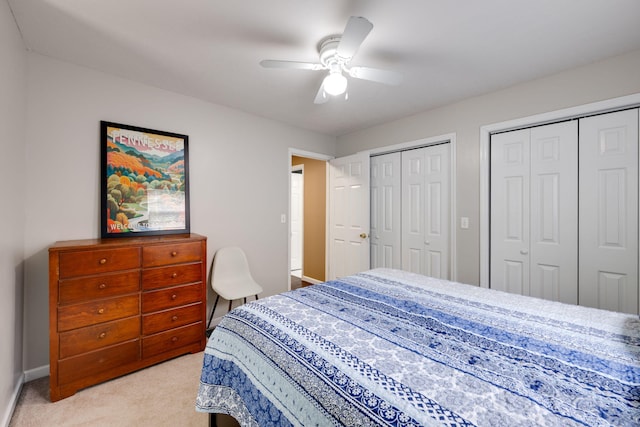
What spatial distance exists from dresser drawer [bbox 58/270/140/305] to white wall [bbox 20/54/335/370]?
0.48m

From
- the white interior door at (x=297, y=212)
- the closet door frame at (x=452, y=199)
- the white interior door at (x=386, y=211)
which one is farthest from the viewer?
the white interior door at (x=297, y=212)

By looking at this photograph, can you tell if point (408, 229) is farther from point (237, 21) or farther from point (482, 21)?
point (237, 21)

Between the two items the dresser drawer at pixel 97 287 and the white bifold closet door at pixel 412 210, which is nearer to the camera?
the dresser drawer at pixel 97 287

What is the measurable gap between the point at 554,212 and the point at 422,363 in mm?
2302

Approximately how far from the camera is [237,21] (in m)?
1.70

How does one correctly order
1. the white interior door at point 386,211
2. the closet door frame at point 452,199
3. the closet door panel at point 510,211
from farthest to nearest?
1. the white interior door at point 386,211
2. the closet door frame at point 452,199
3. the closet door panel at point 510,211

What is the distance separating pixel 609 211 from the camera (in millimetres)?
2168

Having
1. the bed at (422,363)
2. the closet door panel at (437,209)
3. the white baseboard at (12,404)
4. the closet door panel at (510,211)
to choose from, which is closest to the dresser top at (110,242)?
the white baseboard at (12,404)

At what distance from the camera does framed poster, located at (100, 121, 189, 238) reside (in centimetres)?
232

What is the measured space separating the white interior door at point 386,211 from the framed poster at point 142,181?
2370mm

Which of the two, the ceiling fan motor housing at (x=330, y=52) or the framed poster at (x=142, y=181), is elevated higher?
the ceiling fan motor housing at (x=330, y=52)

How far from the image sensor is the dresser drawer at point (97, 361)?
184 cm

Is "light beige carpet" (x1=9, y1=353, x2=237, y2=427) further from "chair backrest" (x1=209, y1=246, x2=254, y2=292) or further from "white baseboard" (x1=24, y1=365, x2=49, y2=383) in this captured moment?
"chair backrest" (x1=209, y1=246, x2=254, y2=292)

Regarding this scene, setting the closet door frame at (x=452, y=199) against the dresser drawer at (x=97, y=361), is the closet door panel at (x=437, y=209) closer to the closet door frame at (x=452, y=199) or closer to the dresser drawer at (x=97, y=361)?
the closet door frame at (x=452, y=199)
